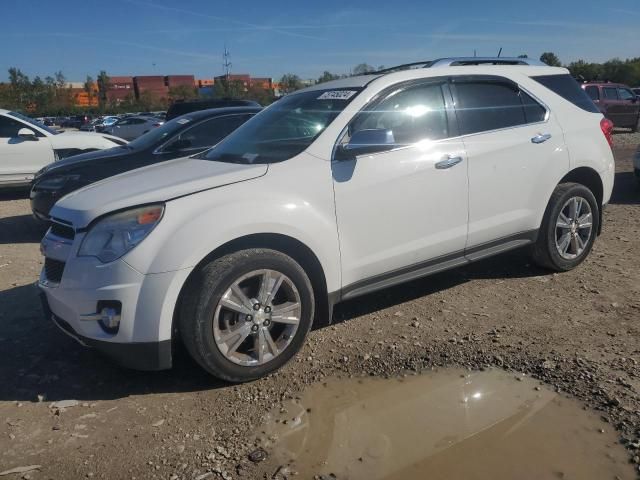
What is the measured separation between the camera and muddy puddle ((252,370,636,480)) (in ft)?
8.08

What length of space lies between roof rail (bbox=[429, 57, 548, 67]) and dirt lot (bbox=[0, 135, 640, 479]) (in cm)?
183

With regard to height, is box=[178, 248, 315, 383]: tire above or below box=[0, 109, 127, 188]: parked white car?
below

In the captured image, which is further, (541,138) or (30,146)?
(30,146)

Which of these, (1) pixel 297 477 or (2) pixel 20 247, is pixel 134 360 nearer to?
(1) pixel 297 477

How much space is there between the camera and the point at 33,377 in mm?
3486

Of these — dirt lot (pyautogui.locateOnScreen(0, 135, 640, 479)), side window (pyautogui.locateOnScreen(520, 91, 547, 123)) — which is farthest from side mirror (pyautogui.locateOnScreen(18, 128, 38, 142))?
side window (pyautogui.locateOnScreen(520, 91, 547, 123))

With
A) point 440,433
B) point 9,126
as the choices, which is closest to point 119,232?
point 440,433

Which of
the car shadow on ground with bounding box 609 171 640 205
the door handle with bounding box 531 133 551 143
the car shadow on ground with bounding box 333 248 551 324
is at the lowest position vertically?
the car shadow on ground with bounding box 333 248 551 324

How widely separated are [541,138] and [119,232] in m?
3.33

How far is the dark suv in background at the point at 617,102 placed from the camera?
18703 millimetres

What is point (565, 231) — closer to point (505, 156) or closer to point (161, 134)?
point (505, 156)

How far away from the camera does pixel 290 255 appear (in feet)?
11.2

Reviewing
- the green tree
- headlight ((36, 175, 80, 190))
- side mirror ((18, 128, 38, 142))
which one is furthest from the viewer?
the green tree

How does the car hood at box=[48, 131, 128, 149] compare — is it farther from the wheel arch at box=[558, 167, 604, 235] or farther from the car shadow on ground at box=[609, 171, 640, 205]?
the car shadow on ground at box=[609, 171, 640, 205]
